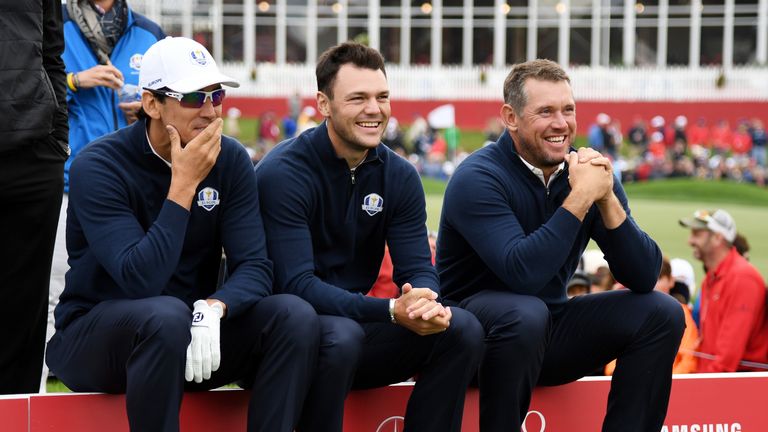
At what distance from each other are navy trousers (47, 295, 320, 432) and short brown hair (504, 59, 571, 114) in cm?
135

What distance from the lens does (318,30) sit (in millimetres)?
45281

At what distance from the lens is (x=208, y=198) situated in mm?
4309

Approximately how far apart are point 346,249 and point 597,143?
1097 inches

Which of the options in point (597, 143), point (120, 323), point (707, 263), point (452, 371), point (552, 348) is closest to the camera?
point (120, 323)

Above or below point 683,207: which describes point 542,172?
above

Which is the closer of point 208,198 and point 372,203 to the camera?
point 208,198

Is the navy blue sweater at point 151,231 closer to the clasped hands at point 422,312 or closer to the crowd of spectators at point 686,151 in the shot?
the clasped hands at point 422,312

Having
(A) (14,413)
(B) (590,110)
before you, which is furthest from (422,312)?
(B) (590,110)

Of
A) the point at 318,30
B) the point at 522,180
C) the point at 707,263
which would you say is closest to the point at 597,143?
the point at 318,30

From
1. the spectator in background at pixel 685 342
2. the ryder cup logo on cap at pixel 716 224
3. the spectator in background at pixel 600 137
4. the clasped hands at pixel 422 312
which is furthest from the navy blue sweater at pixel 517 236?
the spectator in background at pixel 600 137

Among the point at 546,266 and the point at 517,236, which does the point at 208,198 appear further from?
the point at 546,266

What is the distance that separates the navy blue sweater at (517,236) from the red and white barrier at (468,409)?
1.41 feet

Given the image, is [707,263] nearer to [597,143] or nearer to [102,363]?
[102,363]

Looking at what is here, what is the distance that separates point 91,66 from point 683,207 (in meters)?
18.1
